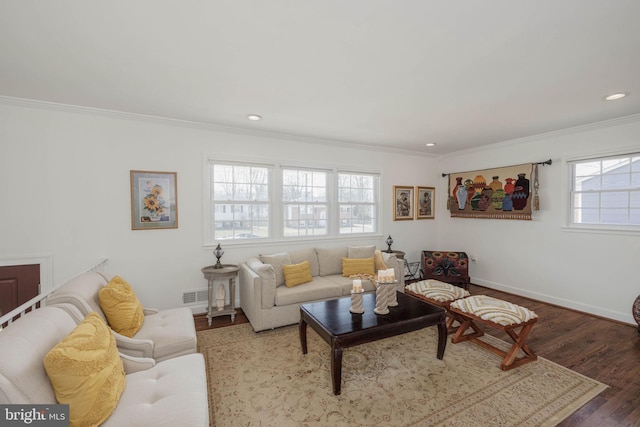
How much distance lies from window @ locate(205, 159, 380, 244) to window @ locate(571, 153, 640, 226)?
289 cm

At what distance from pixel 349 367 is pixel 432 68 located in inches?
104

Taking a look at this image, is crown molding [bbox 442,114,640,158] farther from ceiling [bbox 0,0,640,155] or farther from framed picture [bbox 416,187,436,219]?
framed picture [bbox 416,187,436,219]

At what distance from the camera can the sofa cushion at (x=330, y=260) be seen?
4.24 m

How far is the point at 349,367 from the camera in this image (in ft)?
8.43

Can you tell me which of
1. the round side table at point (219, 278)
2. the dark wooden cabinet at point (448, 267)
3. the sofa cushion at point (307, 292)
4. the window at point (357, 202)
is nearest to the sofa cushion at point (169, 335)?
the round side table at point (219, 278)

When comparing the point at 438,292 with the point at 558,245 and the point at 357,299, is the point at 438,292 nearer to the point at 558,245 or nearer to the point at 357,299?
the point at 357,299

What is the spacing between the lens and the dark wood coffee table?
2.20 metres

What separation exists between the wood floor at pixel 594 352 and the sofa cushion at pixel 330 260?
4.24 ft

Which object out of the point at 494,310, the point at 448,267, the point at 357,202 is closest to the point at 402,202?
the point at 357,202

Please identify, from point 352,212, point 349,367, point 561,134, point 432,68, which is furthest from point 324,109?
point 561,134

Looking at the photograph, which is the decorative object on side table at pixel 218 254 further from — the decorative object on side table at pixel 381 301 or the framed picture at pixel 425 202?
the framed picture at pixel 425 202

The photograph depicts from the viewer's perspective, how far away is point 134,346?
1942 millimetres

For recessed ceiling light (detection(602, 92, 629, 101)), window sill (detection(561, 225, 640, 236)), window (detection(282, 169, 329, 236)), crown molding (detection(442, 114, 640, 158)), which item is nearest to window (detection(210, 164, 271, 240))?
window (detection(282, 169, 329, 236))

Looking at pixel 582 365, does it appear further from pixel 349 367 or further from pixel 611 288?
pixel 349 367
